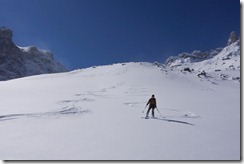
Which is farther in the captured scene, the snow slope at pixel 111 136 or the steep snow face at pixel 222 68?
the steep snow face at pixel 222 68

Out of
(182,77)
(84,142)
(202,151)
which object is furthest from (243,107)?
(182,77)

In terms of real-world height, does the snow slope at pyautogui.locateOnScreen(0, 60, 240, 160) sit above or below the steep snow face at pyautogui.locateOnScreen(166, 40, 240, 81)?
below

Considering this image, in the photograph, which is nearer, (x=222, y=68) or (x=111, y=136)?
(x=111, y=136)

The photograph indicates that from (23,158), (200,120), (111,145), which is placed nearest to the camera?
(23,158)

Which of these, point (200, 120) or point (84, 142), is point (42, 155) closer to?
point (84, 142)

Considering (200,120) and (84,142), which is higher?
(200,120)

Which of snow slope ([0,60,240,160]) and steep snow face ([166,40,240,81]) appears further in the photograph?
steep snow face ([166,40,240,81])

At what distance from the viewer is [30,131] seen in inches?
404

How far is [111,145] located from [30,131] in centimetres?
372

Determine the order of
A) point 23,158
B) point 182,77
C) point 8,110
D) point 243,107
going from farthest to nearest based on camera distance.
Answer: point 182,77 → point 8,110 → point 243,107 → point 23,158

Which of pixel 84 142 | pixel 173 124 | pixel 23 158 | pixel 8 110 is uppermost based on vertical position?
pixel 8 110

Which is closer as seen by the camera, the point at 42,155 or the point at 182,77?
the point at 42,155

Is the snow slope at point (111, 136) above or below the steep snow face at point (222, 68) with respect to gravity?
below

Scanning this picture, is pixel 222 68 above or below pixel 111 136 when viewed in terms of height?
above
